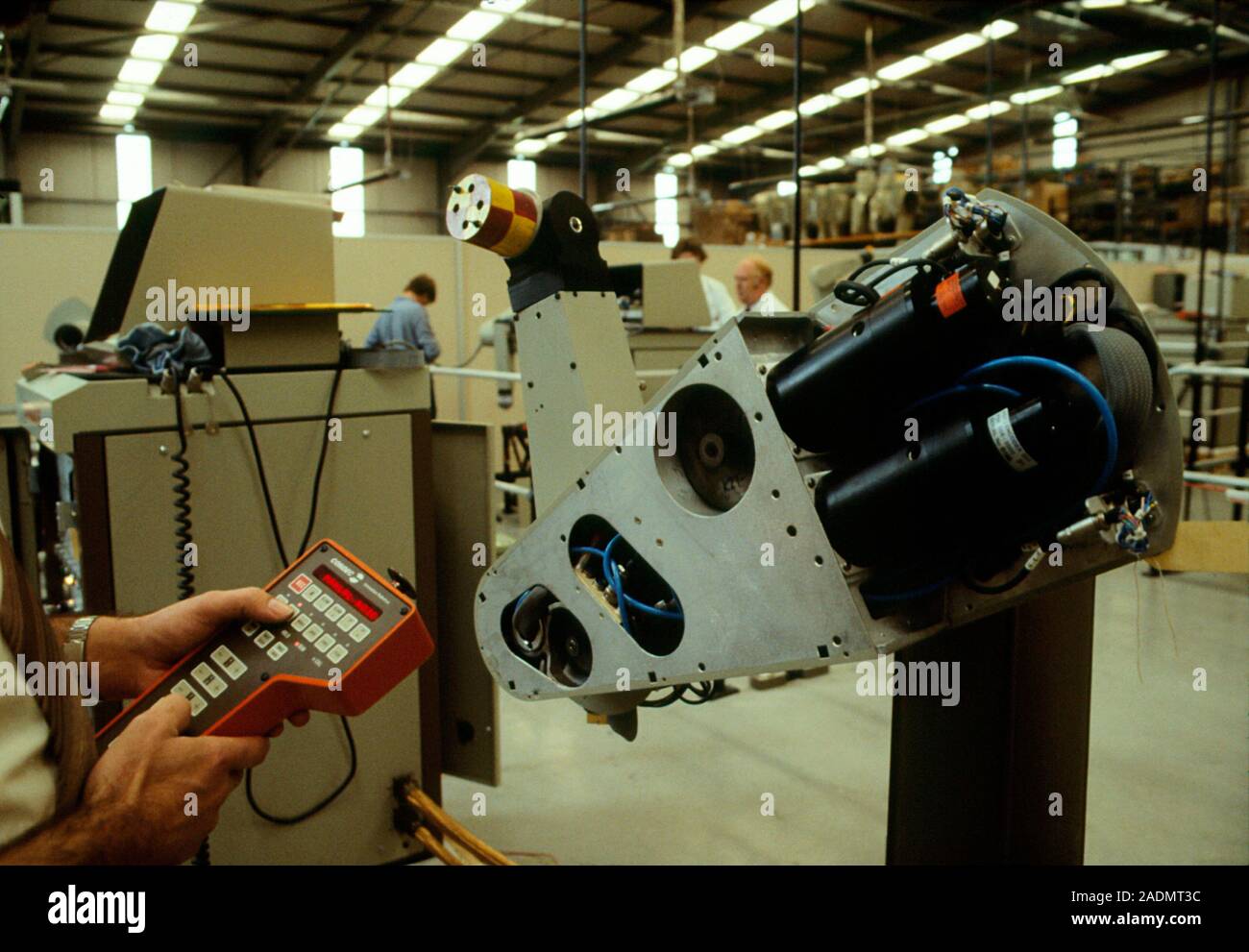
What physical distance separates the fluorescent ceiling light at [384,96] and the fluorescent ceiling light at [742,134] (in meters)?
4.17

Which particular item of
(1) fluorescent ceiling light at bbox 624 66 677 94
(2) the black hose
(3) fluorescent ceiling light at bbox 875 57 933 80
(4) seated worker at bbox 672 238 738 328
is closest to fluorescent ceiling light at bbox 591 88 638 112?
(1) fluorescent ceiling light at bbox 624 66 677 94

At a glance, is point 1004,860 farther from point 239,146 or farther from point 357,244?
point 239,146

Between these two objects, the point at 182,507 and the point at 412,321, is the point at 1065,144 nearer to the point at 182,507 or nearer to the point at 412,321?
the point at 412,321

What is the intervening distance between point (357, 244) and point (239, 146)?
22.9 feet

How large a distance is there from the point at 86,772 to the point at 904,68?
35.4 ft

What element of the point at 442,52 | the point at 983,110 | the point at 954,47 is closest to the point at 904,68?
the point at 954,47

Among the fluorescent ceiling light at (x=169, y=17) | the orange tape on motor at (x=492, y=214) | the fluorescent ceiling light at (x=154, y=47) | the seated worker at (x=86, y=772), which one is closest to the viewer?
the seated worker at (x=86, y=772)

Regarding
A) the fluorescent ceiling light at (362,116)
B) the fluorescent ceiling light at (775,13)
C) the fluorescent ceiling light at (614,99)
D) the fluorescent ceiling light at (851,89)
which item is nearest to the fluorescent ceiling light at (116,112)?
the fluorescent ceiling light at (362,116)

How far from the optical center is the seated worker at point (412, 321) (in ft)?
15.3

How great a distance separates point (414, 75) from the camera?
30.2ft

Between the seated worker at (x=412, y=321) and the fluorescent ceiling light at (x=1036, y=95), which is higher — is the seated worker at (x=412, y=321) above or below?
below

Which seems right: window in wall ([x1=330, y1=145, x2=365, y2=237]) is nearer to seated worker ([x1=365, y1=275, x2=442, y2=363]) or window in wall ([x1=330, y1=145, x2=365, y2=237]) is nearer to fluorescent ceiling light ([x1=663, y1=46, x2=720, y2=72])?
fluorescent ceiling light ([x1=663, y1=46, x2=720, y2=72])

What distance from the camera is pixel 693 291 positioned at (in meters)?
3.47

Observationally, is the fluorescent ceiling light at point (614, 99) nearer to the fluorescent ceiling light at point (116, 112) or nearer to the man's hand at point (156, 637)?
the fluorescent ceiling light at point (116, 112)
